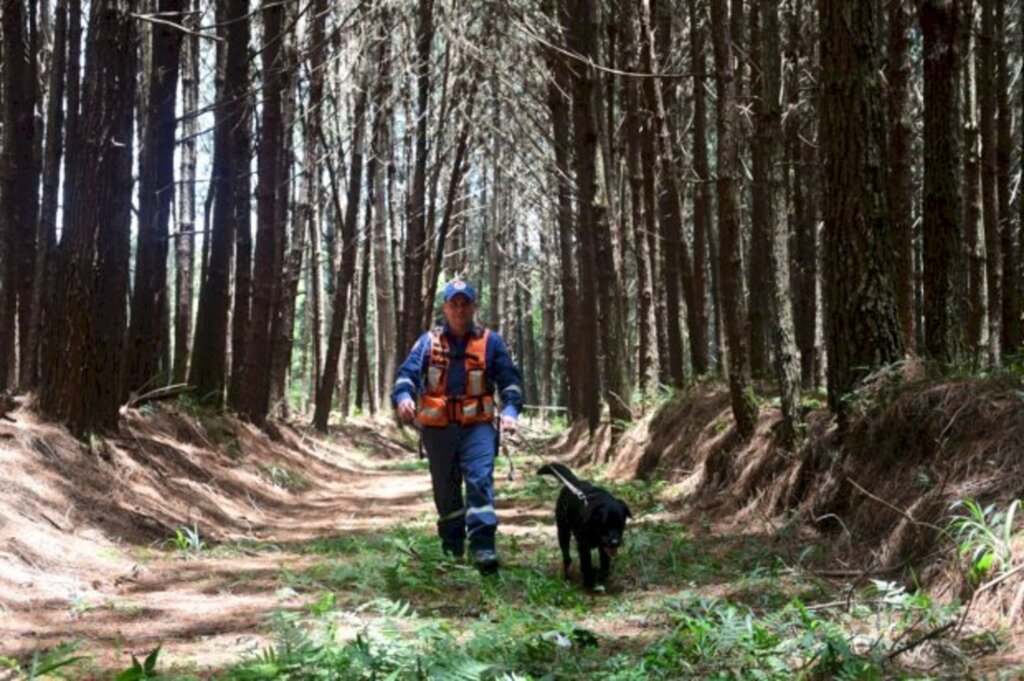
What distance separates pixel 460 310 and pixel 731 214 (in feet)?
13.3

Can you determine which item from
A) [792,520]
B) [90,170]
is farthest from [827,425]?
[90,170]

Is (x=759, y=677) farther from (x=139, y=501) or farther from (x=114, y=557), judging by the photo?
(x=139, y=501)

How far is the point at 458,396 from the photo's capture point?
282 inches

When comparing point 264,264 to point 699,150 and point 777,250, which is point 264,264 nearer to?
point 699,150

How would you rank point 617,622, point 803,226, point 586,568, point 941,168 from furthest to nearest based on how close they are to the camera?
point 803,226
point 941,168
point 586,568
point 617,622

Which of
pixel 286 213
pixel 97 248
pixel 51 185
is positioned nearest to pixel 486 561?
pixel 97 248

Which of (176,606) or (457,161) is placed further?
(457,161)

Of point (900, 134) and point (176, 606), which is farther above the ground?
point (900, 134)

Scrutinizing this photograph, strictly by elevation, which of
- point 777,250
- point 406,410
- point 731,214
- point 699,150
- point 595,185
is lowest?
point 406,410

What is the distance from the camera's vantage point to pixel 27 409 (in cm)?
848

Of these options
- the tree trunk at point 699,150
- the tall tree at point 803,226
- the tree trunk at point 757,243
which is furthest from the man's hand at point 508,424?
the tall tree at point 803,226

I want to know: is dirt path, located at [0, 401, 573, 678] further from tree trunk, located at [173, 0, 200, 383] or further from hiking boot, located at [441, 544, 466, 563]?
tree trunk, located at [173, 0, 200, 383]

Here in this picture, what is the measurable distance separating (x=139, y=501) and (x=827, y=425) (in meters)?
5.80

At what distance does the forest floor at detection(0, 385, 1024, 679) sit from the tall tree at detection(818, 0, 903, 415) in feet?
4.79
